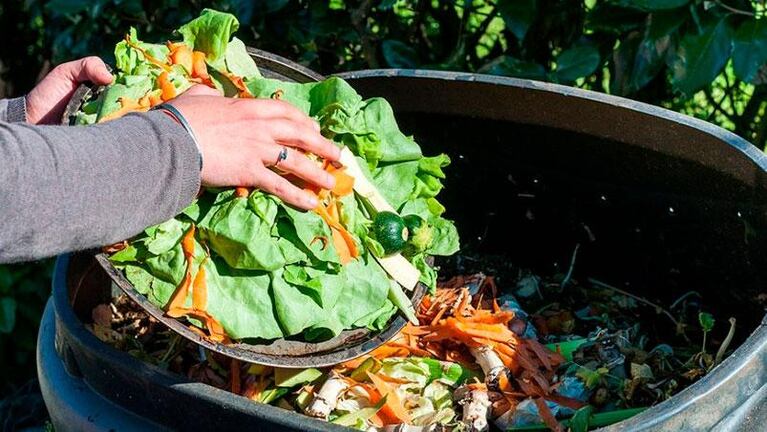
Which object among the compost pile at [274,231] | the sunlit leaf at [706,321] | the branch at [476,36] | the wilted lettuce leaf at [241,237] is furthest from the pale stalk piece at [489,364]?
the branch at [476,36]

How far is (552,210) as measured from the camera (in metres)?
2.67

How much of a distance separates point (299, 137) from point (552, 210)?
3.53 feet

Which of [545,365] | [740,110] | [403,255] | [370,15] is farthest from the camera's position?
[740,110]

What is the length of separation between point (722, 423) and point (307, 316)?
2.48 feet

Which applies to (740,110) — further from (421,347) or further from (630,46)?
(421,347)

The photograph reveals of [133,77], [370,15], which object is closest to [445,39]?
[370,15]

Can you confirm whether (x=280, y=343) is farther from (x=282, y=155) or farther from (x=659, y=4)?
(x=659, y=4)

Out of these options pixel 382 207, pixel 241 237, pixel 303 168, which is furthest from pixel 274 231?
pixel 382 207

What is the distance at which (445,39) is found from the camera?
3.77 meters

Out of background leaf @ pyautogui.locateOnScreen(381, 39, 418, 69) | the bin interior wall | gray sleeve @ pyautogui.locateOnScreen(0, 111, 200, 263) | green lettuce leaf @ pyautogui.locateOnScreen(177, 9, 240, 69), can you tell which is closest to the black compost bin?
the bin interior wall

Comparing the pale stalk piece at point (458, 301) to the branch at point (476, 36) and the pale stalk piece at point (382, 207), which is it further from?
the branch at point (476, 36)

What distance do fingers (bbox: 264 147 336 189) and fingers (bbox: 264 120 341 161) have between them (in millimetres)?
16

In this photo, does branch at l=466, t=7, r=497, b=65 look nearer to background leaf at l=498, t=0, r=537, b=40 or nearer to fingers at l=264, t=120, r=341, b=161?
background leaf at l=498, t=0, r=537, b=40

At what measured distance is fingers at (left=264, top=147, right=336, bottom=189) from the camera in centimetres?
175
